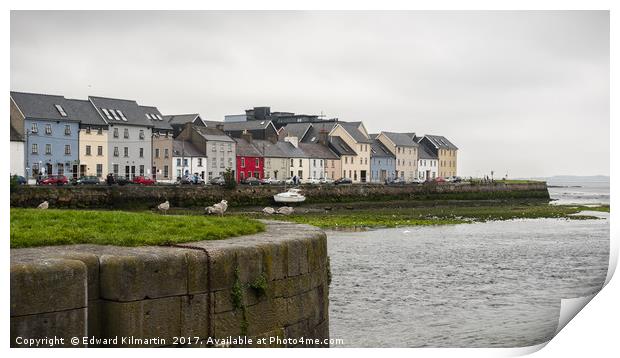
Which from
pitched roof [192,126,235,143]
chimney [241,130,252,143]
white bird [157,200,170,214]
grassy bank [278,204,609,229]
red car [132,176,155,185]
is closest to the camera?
grassy bank [278,204,609,229]

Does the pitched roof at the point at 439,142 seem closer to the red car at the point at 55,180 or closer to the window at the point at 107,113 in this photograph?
the window at the point at 107,113

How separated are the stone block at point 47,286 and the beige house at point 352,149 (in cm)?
8475

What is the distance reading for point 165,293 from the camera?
721 centimetres

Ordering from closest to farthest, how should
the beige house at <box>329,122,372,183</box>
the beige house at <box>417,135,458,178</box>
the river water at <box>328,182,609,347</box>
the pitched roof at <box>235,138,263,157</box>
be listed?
the river water at <box>328,182,609,347</box> → the pitched roof at <box>235,138,263,157</box> → the beige house at <box>329,122,372,183</box> → the beige house at <box>417,135,458,178</box>

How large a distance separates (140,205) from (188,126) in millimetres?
28156

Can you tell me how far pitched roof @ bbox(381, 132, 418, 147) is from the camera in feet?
337

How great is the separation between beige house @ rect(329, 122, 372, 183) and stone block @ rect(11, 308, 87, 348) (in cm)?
8475

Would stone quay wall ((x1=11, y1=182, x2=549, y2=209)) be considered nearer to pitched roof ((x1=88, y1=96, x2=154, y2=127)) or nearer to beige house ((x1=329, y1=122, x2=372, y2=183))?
pitched roof ((x1=88, y1=96, x2=154, y2=127))

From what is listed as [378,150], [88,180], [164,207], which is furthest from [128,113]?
[378,150]

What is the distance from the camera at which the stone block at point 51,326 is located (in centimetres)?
630

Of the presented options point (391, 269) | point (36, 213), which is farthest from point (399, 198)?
point (36, 213)

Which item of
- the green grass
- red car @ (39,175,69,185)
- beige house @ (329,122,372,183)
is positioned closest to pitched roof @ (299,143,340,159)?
beige house @ (329,122,372,183)

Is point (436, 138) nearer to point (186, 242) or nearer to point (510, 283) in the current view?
point (510, 283)

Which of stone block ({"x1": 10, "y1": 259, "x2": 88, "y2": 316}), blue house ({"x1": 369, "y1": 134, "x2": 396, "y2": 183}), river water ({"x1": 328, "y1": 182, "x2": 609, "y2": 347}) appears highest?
blue house ({"x1": 369, "y1": 134, "x2": 396, "y2": 183})
